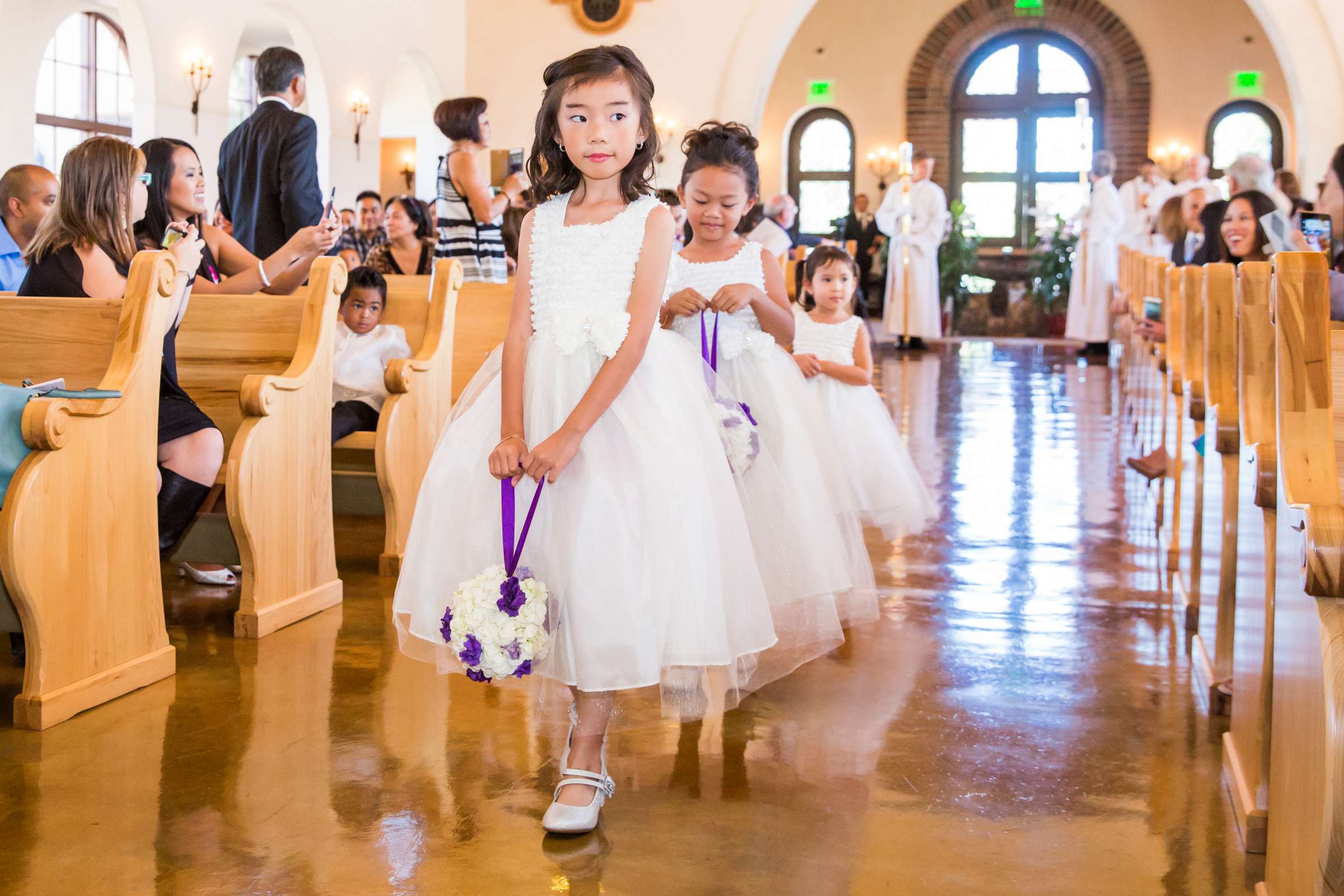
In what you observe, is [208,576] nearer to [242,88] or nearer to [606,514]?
[606,514]

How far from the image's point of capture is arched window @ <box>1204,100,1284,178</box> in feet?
56.2

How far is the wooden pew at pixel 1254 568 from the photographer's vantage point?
2.09m

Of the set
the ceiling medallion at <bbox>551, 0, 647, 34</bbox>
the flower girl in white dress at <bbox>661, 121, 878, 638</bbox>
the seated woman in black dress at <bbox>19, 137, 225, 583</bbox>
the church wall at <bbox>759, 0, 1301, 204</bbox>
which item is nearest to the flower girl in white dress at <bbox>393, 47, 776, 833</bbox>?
the flower girl in white dress at <bbox>661, 121, 878, 638</bbox>

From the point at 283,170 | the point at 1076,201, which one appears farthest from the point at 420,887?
the point at 1076,201

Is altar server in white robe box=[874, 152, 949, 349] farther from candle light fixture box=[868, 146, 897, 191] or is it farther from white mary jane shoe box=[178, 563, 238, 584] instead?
white mary jane shoe box=[178, 563, 238, 584]

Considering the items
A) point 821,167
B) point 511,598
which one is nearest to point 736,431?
point 511,598

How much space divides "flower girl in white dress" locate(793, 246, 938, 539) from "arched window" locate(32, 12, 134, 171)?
958 centimetres

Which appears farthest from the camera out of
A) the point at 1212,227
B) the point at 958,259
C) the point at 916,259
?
the point at 958,259

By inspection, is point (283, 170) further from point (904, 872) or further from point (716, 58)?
point (716, 58)

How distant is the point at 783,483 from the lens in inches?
111

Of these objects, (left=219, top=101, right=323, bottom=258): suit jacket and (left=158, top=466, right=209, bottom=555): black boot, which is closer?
(left=158, top=466, right=209, bottom=555): black boot

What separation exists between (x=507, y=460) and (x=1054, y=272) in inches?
568

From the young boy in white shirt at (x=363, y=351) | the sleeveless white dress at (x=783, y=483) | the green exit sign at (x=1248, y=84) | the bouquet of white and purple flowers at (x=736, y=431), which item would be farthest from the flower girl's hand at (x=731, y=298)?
the green exit sign at (x=1248, y=84)

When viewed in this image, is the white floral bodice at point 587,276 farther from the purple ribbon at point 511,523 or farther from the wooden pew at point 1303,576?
the wooden pew at point 1303,576
